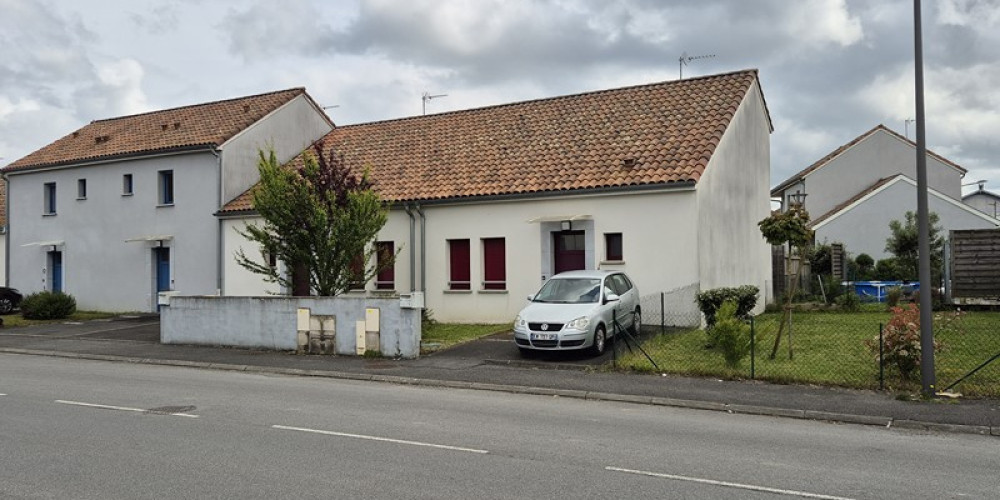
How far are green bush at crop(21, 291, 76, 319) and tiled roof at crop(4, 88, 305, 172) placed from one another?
5.44 meters

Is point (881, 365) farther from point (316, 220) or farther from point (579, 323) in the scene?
point (316, 220)

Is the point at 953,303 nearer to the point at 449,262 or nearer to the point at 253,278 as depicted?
the point at 449,262

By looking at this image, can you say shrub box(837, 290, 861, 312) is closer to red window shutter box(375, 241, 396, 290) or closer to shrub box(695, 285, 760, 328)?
shrub box(695, 285, 760, 328)

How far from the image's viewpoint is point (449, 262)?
23.2 m

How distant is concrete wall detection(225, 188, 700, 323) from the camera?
19.6 metres

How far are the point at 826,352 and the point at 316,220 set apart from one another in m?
11.5

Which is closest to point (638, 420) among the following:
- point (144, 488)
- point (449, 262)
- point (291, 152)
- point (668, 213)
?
point (144, 488)

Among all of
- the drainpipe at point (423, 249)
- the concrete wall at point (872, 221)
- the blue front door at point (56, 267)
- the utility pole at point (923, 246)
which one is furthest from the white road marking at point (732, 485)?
the concrete wall at point (872, 221)

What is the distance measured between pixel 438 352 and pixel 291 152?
15333 millimetres

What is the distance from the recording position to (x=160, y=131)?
29109 millimetres

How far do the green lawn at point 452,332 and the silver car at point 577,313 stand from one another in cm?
266

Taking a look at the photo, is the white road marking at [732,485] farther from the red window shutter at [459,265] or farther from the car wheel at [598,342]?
the red window shutter at [459,265]

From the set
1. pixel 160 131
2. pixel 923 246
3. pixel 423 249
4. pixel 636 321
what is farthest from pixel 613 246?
pixel 160 131

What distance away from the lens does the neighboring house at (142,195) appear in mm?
26797
